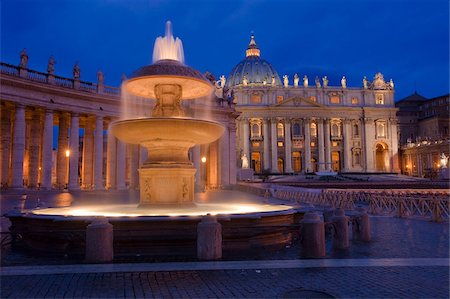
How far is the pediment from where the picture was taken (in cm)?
10588

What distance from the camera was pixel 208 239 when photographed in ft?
29.9

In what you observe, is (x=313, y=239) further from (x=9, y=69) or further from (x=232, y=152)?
(x=232, y=152)

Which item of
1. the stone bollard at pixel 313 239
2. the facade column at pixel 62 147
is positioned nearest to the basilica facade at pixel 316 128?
the facade column at pixel 62 147

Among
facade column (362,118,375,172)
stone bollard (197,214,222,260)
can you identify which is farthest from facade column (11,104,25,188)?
facade column (362,118,375,172)

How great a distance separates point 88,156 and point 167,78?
94.4 ft

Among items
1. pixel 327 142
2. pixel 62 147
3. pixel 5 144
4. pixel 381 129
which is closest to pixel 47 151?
pixel 5 144

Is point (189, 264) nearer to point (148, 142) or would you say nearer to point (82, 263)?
point (82, 263)

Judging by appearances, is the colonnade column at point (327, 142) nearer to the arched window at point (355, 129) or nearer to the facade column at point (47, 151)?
the arched window at point (355, 129)

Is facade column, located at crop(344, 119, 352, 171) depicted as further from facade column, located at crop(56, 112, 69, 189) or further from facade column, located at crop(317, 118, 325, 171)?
facade column, located at crop(56, 112, 69, 189)

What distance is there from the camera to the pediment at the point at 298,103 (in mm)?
105875

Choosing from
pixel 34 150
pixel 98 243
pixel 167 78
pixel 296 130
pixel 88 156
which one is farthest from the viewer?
pixel 296 130

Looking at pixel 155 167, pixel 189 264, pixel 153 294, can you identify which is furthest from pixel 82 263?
pixel 155 167

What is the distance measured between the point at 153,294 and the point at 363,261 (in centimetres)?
493

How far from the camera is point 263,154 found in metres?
107
